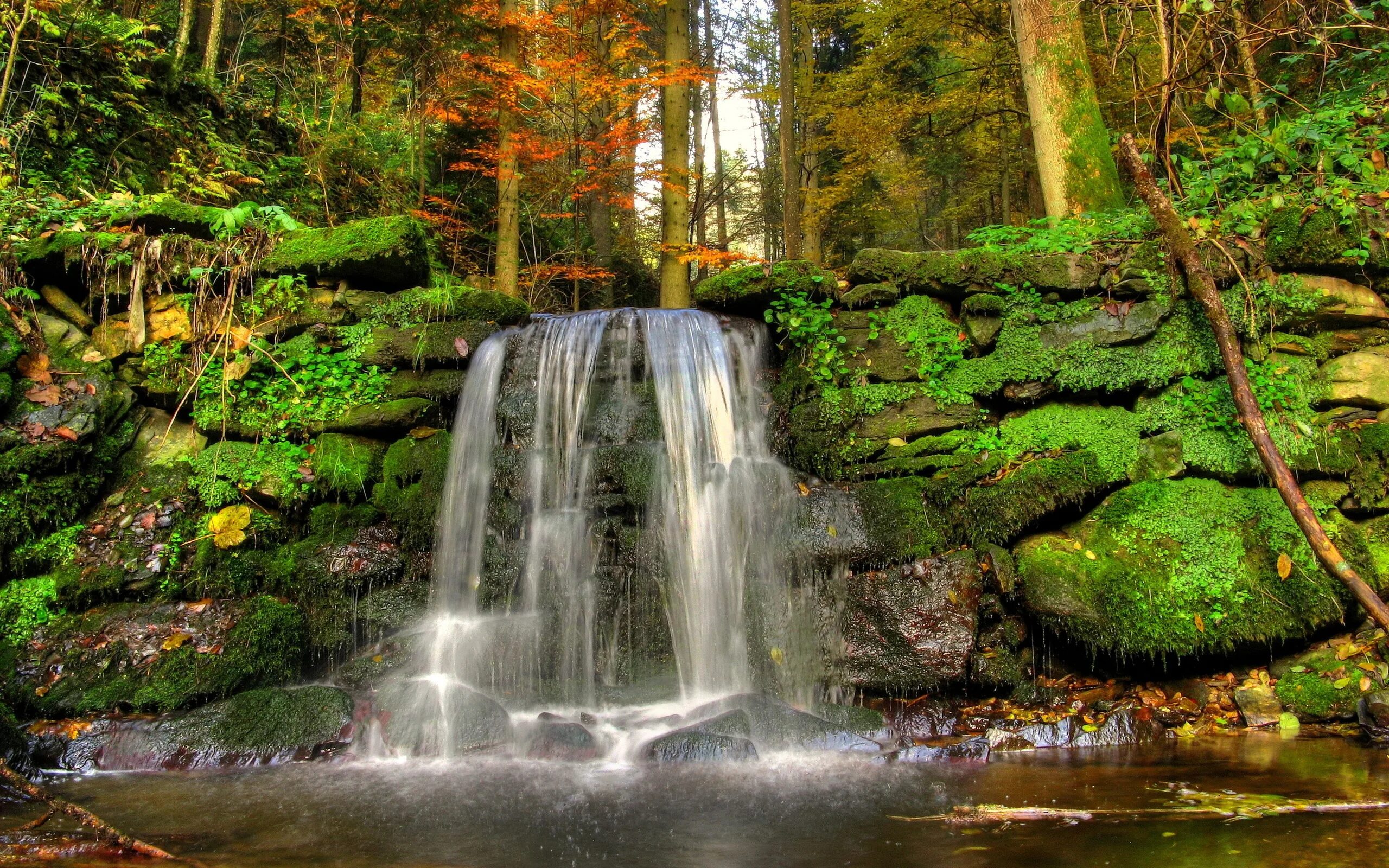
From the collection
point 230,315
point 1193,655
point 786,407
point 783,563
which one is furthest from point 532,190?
point 1193,655

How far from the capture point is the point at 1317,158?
5.95 m

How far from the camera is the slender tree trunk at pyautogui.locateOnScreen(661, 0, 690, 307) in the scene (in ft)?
36.9

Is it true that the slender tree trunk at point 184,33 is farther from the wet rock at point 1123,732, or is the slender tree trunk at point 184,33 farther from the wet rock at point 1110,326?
the wet rock at point 1123,732

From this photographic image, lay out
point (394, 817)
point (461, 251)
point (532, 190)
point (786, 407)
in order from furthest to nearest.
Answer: point (532, 190)
point (461, 251)
point (786, 407)
point (394, 817)

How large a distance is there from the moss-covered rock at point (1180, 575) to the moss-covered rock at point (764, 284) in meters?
2.72

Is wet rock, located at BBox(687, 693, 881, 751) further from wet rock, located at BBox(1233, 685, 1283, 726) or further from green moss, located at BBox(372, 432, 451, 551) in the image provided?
green moss, located at BBox(372, 432, 451, 551)

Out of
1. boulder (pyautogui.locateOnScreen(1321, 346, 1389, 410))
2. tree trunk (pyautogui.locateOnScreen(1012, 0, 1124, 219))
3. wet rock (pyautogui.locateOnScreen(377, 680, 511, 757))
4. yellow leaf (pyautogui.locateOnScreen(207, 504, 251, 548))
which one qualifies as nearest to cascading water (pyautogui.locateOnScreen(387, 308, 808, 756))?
wet rock (pyautogui.locateOnScreen(377, 680, 511, 757))

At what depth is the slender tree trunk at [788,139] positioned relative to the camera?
14266 mm

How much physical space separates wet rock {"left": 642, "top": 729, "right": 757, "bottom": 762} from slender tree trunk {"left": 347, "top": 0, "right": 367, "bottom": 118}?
33.8 ft

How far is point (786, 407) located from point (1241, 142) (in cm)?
417

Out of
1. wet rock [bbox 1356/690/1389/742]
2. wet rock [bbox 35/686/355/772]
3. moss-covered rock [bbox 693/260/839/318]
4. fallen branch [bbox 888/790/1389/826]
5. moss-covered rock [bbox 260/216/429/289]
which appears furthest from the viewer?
moss-covered rock [bbox 260/216/429/289]

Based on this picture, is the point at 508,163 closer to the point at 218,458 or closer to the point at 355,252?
the point at 355,252

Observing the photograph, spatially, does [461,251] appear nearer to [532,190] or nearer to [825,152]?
[532,190]

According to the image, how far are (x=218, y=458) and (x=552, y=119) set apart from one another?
9.33m
